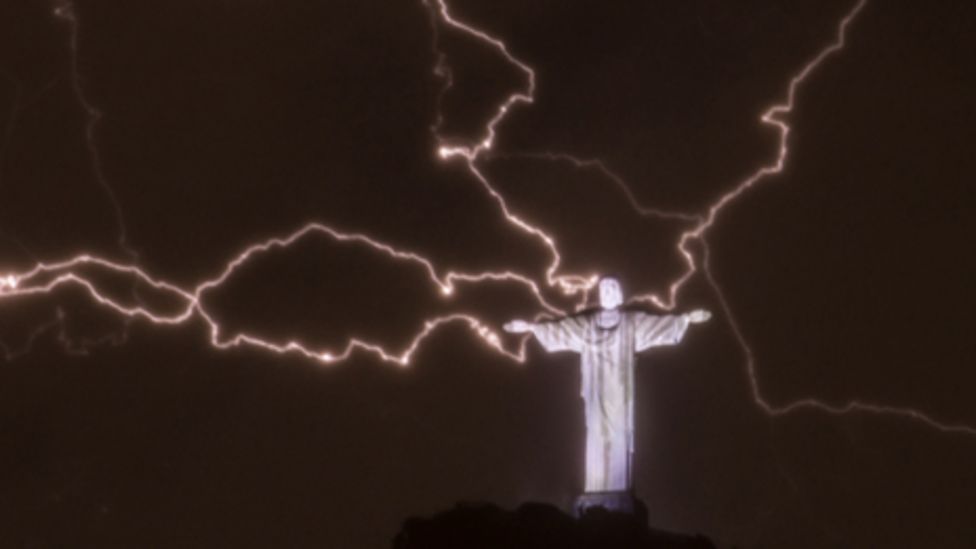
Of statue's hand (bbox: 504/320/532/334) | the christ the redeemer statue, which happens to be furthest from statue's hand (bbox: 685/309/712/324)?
statue's hand (bbox: 504/320/532/334)

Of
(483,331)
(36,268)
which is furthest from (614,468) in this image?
(36,268)

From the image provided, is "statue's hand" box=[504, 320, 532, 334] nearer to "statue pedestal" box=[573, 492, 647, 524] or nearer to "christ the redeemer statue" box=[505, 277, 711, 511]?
"christ the redeemer statue" box=[505, 277, 711, 511]

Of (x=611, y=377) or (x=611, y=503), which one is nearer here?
(x=611, y=503)

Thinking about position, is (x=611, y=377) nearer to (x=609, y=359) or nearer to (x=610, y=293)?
(x=609, y=359)

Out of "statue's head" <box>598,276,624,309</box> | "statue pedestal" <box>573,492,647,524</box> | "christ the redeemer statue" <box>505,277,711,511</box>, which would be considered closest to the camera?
"statue pedestal" <box>573,492,647,524</box>

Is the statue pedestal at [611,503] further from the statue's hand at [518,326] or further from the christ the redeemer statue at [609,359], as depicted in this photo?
the statue's hand at [518,326]

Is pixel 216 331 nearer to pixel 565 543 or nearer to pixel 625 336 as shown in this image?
pixel 625 336

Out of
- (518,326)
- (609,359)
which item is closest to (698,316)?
(609,359)

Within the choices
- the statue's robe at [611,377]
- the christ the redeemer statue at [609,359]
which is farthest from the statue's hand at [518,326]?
the statue's robe at [611,377]
